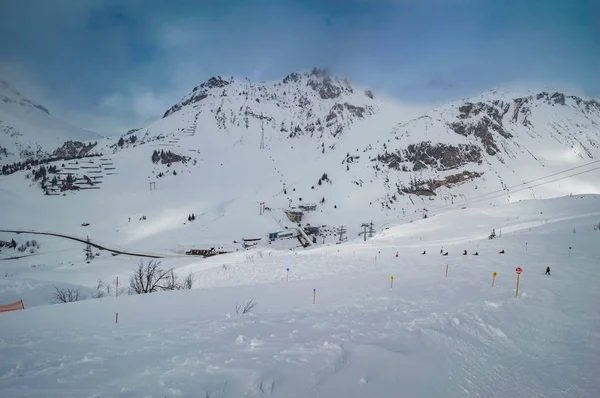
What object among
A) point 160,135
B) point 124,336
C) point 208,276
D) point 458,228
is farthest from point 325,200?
point 160,135

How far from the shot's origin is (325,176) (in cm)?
10550

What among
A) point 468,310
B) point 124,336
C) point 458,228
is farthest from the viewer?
point 458,228

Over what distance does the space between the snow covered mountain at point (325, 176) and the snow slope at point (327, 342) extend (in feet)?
183

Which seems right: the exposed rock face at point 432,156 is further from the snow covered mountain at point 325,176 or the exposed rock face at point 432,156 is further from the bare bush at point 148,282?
the bare bush at point 148,282

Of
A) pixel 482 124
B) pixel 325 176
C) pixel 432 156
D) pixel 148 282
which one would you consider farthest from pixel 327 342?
pixel 482 124

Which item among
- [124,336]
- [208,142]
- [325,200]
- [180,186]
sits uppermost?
[208,142]

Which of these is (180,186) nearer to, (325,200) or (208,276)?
(325,200)

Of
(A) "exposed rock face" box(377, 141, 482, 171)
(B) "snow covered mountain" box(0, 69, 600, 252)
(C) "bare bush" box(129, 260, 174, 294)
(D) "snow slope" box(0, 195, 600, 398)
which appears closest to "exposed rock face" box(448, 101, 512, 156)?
(B) "snow covered mountain" box(0, 69, 600, 252)

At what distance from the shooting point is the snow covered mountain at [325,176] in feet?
259

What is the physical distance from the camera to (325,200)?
93.0 m

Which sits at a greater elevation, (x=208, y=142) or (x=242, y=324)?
(x=208, y=142)

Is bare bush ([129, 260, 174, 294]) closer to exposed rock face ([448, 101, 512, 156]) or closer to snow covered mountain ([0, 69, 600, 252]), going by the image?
snow covered mountain ([0, 69, 600, 252])

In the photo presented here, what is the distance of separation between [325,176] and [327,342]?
100m

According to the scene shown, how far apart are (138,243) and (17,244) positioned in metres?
26.0
